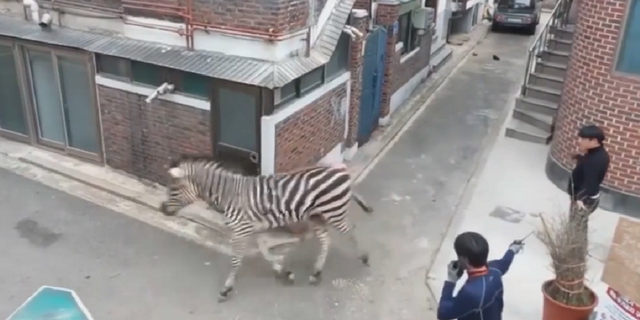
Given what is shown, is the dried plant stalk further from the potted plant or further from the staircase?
the staircase

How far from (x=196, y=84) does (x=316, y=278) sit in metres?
2.96

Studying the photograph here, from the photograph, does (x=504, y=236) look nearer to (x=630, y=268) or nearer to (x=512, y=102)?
(x=630, y=268)

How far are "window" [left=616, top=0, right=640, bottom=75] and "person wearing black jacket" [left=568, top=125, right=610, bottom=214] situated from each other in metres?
2.36

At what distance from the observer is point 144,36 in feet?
25.4

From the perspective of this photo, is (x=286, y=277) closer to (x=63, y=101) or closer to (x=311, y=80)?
(x=311, y=80)

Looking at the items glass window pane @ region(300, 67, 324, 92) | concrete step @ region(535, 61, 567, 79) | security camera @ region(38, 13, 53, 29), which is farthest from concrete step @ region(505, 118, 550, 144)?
security camera @ region(38, 13, 53, 29)

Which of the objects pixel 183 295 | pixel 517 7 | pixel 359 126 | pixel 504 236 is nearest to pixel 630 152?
pixel 504 236

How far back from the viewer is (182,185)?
6301mm

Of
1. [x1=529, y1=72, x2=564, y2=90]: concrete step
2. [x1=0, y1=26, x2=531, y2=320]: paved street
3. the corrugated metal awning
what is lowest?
[x1=0, y1=26, x2=531, y2=320]: paved street

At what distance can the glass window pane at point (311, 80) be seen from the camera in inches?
308

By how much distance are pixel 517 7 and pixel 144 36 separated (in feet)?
57.7

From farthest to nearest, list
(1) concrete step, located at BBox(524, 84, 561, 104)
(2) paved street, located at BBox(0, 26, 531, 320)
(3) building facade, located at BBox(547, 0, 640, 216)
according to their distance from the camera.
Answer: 1. (1) concrete step, located at BBox(524, 84, 561, 104)
2. (3) building facade, located at BBox(547, 0, 640, 216)
3. (2) paved street, located at BBox(0, 26, 531, 320)

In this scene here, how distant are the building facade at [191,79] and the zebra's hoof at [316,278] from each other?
4.98ft

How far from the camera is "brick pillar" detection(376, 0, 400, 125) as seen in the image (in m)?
10.4
